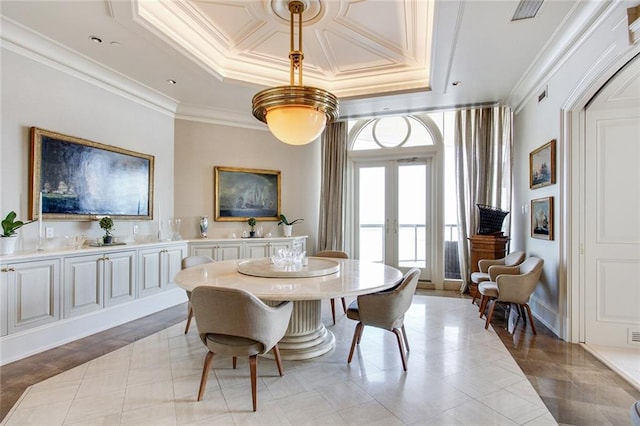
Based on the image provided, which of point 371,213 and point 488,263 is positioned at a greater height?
point 371,213

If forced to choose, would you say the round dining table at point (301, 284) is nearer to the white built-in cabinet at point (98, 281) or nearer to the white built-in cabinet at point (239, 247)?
the white built-in cabinet at point (98, 281)

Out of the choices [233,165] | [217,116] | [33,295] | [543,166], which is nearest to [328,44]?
[217,116]

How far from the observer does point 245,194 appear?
18.6ft

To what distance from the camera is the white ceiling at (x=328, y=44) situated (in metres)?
2.90

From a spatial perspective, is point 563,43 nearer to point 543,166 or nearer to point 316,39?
point 543,166

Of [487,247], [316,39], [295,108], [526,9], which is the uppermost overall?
[316,39]

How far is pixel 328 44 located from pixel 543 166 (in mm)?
2895

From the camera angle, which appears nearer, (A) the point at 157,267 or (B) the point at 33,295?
(B) the point at 33,295

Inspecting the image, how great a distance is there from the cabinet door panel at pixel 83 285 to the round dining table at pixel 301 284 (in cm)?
128

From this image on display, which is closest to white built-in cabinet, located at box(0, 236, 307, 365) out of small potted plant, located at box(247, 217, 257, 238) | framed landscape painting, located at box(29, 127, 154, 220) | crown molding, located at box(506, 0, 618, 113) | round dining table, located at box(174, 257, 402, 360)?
framed landscape painting, located at box(29, 127, 154, 220)

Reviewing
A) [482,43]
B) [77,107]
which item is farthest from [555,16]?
[77,107]

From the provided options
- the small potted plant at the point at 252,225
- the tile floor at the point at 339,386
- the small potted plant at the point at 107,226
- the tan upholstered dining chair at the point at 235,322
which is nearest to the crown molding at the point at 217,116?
the small potted plant at the point at 252,225

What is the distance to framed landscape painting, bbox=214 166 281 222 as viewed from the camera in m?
5.49

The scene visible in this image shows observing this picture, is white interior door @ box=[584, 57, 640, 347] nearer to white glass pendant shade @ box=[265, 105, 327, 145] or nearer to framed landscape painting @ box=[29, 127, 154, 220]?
white glass pendant shade @ box=[265, 105, 327, 145]
